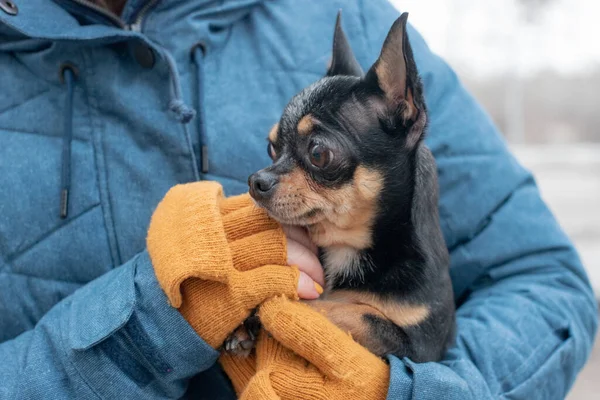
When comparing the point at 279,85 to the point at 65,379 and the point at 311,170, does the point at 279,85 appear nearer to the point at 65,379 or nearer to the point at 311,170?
the point at 311,170

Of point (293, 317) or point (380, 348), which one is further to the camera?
point (380, 348)

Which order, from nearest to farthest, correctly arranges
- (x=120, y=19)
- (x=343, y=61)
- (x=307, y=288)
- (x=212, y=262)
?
(x=212, y=262) → (x=307, y=288) → (x=120, y=19) → (x=343, y=61)

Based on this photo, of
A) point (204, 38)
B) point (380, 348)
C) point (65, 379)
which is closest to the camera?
point (65, 379)

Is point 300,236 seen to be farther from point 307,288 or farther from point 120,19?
point 120,19

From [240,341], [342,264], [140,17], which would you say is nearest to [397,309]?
[342,264]

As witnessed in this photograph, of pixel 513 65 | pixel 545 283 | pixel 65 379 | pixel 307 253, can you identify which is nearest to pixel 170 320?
pixel 65 379

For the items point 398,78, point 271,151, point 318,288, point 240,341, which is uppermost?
point 398,78

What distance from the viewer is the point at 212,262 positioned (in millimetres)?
1051

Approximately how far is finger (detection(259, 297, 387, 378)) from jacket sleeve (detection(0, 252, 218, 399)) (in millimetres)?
124

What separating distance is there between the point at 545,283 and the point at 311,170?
2.10 ft

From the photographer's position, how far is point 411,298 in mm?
1255

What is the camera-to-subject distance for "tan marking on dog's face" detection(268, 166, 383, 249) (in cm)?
123

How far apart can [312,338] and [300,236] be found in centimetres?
31

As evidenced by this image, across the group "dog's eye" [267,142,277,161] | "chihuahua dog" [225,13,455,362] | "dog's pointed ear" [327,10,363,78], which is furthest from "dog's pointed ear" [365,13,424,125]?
"dog's eye" [267,142,277,161]
